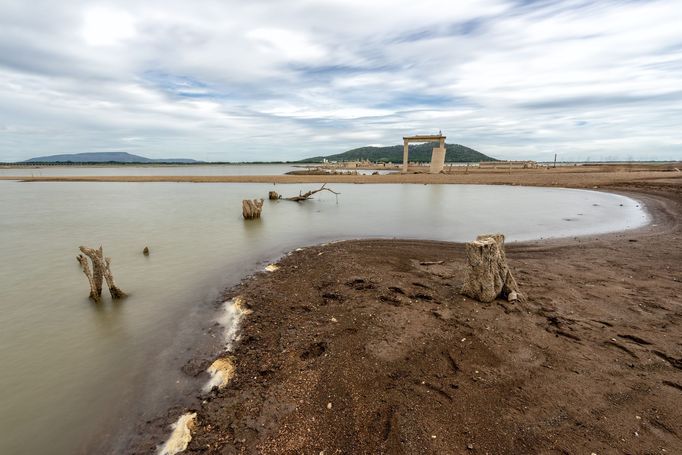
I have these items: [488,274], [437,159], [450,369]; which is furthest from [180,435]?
[437,159]

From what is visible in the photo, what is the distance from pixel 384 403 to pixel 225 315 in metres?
3.73

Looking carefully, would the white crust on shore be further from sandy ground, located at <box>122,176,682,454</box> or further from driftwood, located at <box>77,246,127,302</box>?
driftwood, located at <box>77,246,127,302</box>

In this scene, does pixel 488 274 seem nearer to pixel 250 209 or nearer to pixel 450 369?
pixel 450 369

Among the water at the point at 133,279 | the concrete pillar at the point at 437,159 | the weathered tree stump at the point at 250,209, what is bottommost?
the water at the point at 133,279

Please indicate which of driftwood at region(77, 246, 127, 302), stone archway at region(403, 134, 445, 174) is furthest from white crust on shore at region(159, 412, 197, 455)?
stone archway at region(403, 134, 445, 174)

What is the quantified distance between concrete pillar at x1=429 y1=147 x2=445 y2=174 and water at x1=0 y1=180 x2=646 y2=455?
2984 cm

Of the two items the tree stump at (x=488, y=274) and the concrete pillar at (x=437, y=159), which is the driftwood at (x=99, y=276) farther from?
the concrete pillar at (x=437, y=159)

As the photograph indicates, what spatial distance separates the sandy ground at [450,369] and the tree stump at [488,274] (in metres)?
0.22

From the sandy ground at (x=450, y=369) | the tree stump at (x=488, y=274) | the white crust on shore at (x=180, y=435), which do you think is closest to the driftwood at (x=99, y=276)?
the sandy ground at (x=450, y=369)

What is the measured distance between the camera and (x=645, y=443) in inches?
115

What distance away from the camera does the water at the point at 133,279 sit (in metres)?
4.09

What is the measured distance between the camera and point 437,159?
50.4m

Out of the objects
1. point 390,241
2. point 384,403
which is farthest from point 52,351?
point 390,241

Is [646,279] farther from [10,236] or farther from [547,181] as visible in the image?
[547,181]
